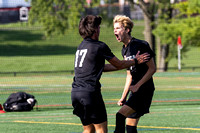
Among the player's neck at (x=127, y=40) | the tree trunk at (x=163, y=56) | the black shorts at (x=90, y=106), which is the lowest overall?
the tree trunk at (x=163, y=56)

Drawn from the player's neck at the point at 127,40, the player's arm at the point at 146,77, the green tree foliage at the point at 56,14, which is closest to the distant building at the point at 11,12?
the green tree foliage at the point at 56,14

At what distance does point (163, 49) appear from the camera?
36844 mm

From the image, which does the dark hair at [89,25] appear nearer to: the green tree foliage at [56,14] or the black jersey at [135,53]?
the black jersey at [135,53]

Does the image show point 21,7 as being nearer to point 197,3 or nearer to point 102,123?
point 197,3

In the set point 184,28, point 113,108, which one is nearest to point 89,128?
point 113,108

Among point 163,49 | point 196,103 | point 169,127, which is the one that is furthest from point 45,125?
point 163,49

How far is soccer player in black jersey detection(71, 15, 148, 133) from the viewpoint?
6340mm

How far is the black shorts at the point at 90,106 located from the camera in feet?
20.7

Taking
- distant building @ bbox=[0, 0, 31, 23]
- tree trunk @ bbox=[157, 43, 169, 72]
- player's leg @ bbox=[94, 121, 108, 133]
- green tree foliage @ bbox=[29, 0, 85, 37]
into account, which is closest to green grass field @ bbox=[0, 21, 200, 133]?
distant building @ bbox=[0, 0, 31, 23]

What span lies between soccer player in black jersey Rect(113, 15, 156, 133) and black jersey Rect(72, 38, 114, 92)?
92 centimetres

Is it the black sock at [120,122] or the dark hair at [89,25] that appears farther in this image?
the black sock at [120,122]

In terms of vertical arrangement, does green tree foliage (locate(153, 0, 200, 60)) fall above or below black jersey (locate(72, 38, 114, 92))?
below

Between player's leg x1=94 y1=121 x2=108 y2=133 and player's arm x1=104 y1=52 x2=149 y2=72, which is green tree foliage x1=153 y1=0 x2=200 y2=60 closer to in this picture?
player's arm x1=104 y1=52 x2=149 y2=72

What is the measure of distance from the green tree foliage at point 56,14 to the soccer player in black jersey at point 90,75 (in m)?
17.8
